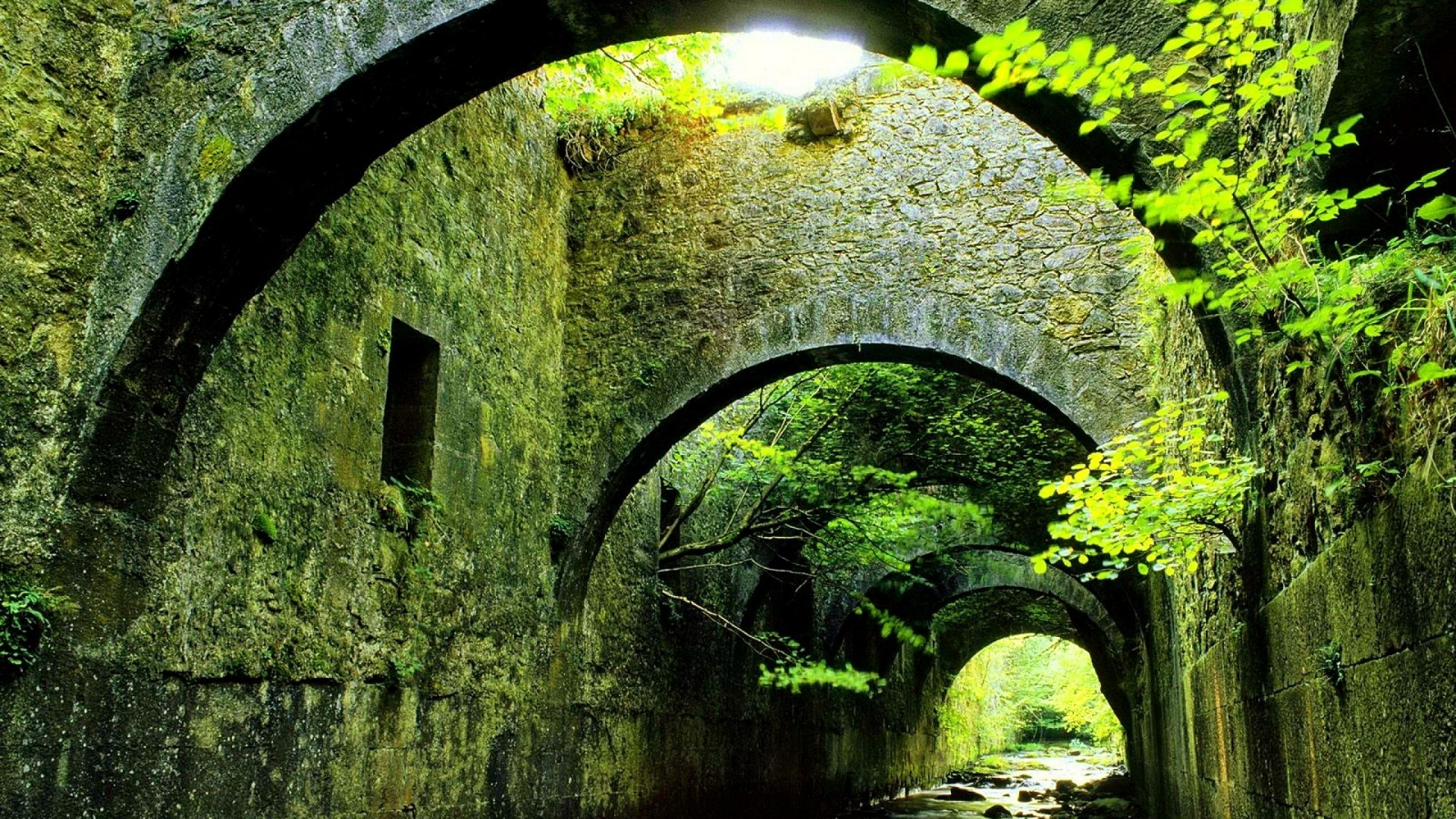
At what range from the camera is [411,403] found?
5883 millimetres

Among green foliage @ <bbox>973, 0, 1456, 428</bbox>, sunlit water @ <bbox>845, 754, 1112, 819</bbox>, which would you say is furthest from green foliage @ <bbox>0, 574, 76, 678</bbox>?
sunlit water @ <bbox>845, 754, 1112, 819</bbox>

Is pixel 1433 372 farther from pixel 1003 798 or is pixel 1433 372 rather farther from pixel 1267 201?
pixel 1003 798

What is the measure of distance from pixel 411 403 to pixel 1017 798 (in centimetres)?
1680

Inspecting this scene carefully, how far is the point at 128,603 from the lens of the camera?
3.58 m

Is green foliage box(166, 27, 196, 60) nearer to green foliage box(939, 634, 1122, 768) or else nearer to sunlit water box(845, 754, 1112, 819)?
sunlit water box(845, 754, 1112, 819)

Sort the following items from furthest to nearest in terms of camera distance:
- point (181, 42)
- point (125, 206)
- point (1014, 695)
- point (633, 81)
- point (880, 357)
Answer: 1. point (1014, 695)
2. point (633, 81)
3. point (880, 357)
4. point (181, 42)
5. point (125, 206)

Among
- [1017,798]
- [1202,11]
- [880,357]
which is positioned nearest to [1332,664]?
[1202,11]

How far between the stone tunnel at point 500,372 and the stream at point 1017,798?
6.47 meters

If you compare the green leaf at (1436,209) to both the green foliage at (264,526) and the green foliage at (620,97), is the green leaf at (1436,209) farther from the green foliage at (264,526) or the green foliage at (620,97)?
the green foliage at (620,97)

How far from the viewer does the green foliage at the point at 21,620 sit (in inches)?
122

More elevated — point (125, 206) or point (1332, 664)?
point (125, 206)

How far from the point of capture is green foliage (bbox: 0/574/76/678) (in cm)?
311

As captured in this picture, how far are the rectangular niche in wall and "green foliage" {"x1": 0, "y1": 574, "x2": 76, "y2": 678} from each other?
2559 mm

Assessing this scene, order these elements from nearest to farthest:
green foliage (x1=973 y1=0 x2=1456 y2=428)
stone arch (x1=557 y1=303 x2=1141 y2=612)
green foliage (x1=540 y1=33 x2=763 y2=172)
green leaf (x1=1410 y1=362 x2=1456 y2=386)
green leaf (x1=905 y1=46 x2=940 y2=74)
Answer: green leaf (x1=1410 y1=362 x2=1456 y2=386)
green foliage (x1=973 y1=0 x2=1456 y2=428)
green leaf (x1=905 y1=46 x2=940 y2=74)
stone arch (x1=557 y1=303 x2=1141 y2=612)
green foliage (x1=540 y1=33 x2=763 y2=172)
